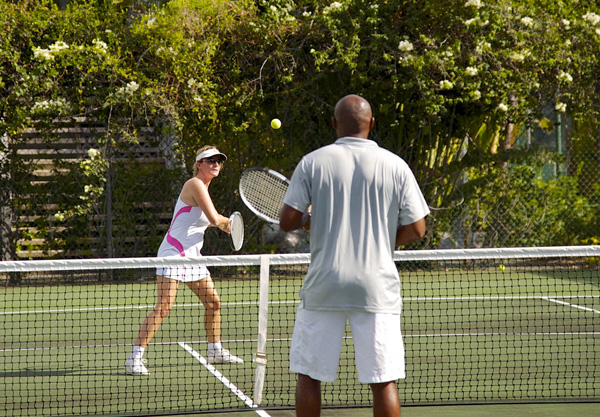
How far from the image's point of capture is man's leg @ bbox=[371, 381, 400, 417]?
3.33m

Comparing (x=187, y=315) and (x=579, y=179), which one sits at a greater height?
(x=579, y=179)

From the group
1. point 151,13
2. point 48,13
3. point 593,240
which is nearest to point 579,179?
point 593,240

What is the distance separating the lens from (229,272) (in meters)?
11.6

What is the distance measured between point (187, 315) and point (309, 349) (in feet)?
17.7

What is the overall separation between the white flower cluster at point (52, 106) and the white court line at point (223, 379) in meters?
4.86

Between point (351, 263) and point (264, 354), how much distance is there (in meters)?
1.49

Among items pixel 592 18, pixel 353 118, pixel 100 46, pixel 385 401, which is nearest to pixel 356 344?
pixel 385 401

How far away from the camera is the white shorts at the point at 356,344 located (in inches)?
131

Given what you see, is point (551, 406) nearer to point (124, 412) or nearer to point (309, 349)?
point (309, 349)

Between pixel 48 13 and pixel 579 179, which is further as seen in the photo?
pixel 579 179

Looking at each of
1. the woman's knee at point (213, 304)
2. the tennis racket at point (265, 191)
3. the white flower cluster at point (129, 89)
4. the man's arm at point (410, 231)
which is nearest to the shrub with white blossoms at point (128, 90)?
the white flower cluster at point (129, 89)

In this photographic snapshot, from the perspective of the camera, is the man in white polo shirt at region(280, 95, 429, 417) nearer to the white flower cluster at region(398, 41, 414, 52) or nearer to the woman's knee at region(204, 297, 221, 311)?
the woman's knee at region(204, 297, 221, 311)

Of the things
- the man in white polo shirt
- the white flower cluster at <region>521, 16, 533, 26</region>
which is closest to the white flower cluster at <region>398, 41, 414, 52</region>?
the white flower cluster at <region>521, 16, 533, 26</region>

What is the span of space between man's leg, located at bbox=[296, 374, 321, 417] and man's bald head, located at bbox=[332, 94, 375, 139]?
0.99m
